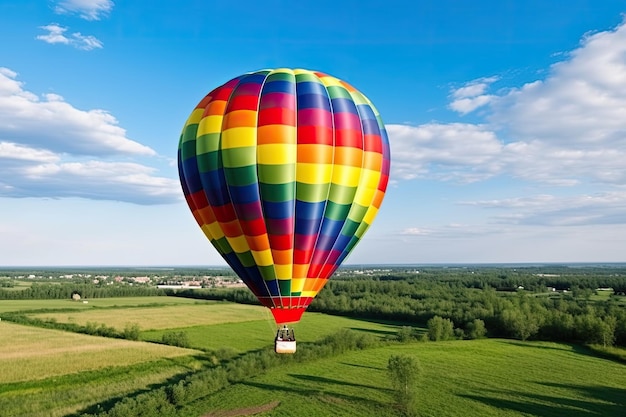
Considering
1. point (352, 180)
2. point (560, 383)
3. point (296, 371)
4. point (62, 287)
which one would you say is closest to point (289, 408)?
point (296, 371)

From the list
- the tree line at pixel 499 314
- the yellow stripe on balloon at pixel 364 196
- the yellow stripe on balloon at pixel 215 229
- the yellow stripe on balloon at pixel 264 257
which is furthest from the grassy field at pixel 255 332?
the yellow stripe on balloon at pixel 364 196

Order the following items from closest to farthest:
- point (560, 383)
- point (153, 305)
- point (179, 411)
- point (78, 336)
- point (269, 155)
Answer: point (269, 155) < point (179, 411) < point (560, 383) < point (78, 336) < point (153, 305)

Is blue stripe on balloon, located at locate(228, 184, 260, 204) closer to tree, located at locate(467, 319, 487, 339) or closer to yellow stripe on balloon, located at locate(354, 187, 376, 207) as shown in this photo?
yellow stripe on balloon, located at locate(354, 187, 376, 207)

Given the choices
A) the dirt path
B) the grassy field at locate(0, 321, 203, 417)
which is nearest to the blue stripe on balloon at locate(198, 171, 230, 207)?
the dirt path

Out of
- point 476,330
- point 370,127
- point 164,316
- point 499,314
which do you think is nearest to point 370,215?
point 370,127

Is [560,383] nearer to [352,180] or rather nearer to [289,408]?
[289,408]

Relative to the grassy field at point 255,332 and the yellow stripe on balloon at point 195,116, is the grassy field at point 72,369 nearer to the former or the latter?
the grassy field at point 255,332

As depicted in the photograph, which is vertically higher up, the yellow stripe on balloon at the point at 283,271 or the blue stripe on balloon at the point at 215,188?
the blue stripe on balloon at the point at 215,188
